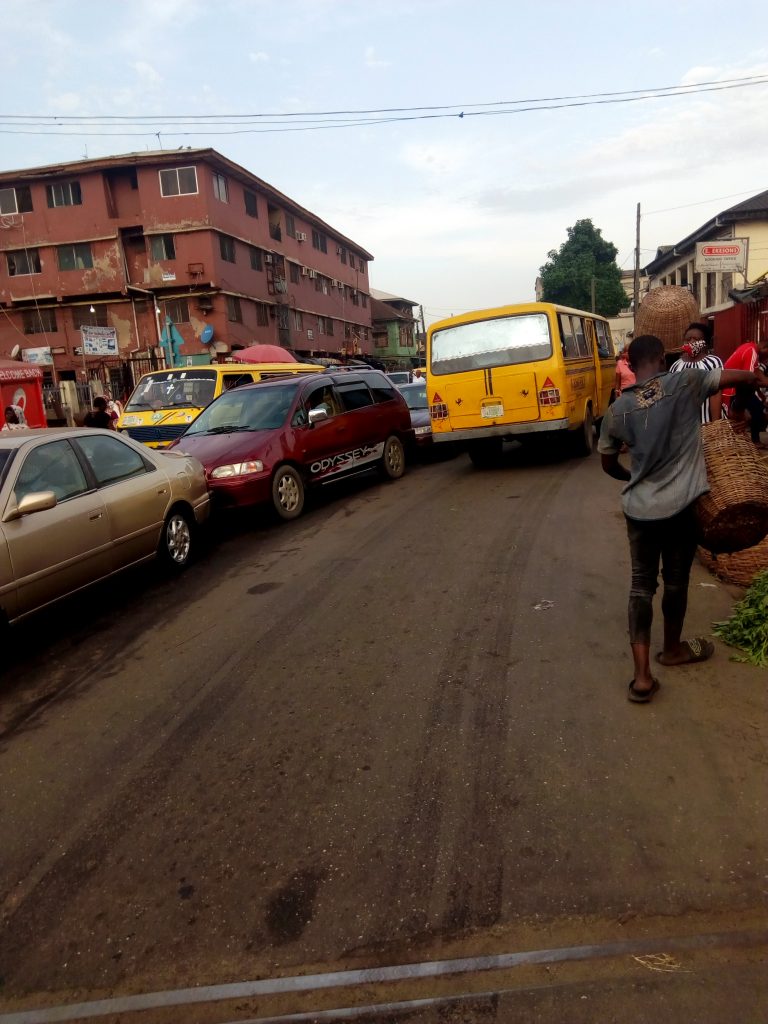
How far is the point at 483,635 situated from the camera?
186 inches

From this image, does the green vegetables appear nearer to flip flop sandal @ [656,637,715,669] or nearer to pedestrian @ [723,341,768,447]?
flip flop sandal @ [656,637,715,669]

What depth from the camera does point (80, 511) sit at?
18.4 ft

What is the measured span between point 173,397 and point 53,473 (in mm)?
7281

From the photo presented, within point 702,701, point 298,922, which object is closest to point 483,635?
point 702,701

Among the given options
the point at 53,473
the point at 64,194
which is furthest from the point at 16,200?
the point at 53,473

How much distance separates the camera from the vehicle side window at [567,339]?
36.7 feet

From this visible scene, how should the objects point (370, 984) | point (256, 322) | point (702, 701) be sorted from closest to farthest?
point (370, 984) < point (702, 701) < point (256, 322)

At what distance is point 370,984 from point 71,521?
4.27m

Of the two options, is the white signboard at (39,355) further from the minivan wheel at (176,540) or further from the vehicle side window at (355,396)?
the minivan wheel at (176,540)

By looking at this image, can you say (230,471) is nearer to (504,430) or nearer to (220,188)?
(504,430)

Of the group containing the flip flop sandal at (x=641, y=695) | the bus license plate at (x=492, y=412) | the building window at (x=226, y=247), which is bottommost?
the flip flop sandal at (x=641, y=695)

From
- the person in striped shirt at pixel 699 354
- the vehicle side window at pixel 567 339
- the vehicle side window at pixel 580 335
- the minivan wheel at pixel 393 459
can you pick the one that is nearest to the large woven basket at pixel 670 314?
the vehicle side window at pixel 580 335

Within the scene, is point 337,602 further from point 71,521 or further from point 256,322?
point 256,322

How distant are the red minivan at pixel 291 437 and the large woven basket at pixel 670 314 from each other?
246 inches
